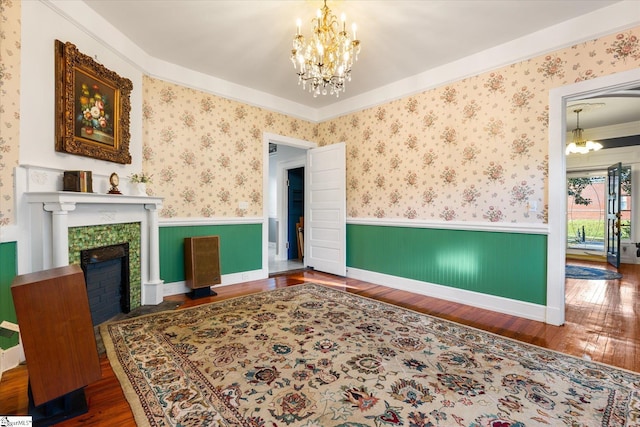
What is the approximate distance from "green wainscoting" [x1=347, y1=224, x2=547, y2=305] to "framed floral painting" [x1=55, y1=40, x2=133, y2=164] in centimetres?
343

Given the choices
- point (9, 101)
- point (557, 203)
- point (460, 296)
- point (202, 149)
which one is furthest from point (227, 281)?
point (557, 203)

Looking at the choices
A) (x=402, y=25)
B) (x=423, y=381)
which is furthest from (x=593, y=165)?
A: (x=423, y=381)

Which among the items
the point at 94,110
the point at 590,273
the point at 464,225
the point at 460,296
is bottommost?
the point at 590,273

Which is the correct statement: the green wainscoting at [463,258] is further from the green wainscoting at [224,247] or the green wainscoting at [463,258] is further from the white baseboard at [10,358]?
the white baseboard at [10,358]

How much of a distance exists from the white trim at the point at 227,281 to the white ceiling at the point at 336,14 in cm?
286

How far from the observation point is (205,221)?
397cm

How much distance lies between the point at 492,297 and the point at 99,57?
4.80 metres

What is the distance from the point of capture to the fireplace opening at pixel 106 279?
8.57 ft

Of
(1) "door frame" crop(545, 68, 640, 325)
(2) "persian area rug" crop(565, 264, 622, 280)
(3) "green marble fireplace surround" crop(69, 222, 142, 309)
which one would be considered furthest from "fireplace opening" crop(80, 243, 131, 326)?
(2) "persian area rug" crop(565, 264, 622, 280)

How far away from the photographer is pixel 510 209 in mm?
3092

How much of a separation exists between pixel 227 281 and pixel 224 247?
50cm

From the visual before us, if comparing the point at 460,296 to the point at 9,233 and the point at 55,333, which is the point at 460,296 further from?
the point at 9,233

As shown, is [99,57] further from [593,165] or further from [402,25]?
[593,165]

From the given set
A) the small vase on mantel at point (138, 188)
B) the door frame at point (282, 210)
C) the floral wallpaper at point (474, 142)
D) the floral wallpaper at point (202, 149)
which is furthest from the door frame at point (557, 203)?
the door frame at point (282, 210)
